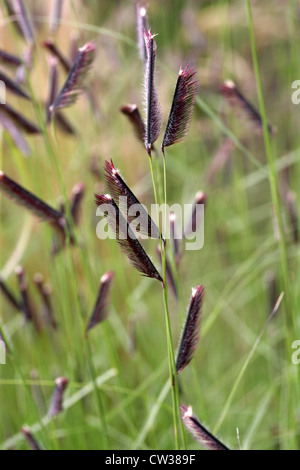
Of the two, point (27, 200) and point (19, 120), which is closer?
point (27, 200)

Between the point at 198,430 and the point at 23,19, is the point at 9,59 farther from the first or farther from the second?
the point at 198,430

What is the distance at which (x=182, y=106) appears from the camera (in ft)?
1.46

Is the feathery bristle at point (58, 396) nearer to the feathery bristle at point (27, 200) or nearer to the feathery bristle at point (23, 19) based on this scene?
the feathery bristle at point (27, 200)

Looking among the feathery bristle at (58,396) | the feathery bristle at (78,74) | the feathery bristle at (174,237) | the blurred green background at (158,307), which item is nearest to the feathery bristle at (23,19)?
the blurred green background at (158,307)

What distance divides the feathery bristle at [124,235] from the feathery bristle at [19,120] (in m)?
0.30

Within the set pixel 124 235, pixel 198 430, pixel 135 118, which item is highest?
pixel 135 118

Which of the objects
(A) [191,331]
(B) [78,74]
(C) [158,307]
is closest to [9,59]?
(B) [78,74]

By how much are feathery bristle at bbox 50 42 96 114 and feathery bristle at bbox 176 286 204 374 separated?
0.76 ft

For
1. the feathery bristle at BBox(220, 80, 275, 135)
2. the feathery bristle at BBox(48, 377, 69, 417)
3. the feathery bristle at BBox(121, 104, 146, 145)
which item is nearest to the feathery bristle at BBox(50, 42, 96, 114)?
the feathery bristle at BBox(121, 104, 146, 145)

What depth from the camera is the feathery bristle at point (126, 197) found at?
43cm

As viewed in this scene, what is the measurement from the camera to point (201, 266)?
1287 millimetres

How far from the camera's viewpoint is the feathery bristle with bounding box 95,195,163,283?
44cm

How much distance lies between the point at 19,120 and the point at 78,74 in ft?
0.50

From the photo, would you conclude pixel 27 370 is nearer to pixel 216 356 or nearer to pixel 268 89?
pixel 216 356
